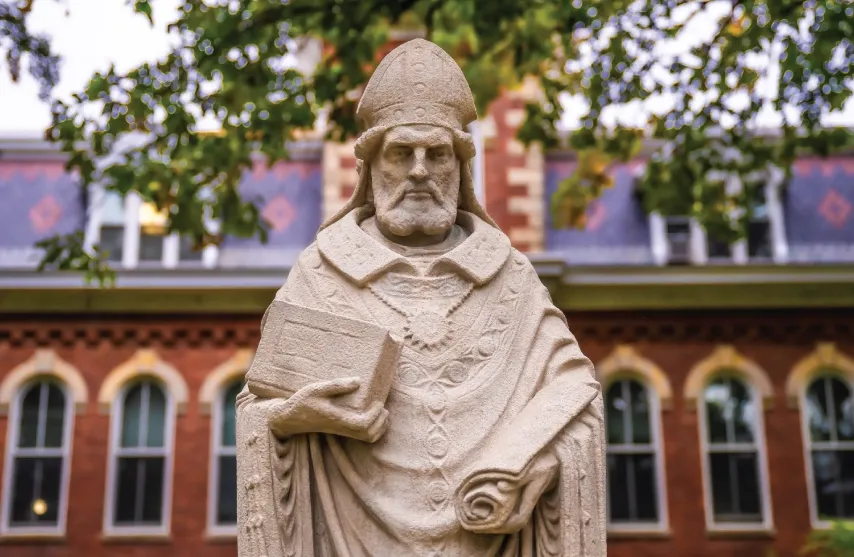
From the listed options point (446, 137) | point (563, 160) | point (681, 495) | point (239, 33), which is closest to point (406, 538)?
point (446, 137)

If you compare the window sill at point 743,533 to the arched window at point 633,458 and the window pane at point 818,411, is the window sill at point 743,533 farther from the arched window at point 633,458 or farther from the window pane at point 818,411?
the window pane at point 818,411

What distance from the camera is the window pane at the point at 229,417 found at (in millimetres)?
22673

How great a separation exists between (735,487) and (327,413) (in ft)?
61.9

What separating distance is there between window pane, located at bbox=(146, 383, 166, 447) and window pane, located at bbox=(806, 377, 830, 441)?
34.5ft

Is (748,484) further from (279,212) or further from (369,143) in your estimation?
(369,143)

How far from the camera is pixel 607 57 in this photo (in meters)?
13.7

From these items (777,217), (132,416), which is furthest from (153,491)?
(777,217)

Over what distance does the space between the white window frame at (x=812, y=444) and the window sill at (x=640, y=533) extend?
7.63ft

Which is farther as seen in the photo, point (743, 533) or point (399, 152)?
point (743, 533)

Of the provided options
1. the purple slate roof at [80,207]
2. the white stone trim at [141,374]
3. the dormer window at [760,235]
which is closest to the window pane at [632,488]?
the dormer window at [760,235]

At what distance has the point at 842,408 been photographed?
23.0 meters

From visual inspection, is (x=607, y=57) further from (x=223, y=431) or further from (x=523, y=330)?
(x=223, y=431)

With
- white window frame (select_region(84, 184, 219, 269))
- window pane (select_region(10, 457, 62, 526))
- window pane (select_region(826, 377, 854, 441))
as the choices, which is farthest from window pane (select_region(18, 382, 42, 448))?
window pane (select_region(826, 377, 854, 441))

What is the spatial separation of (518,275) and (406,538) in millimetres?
1128
